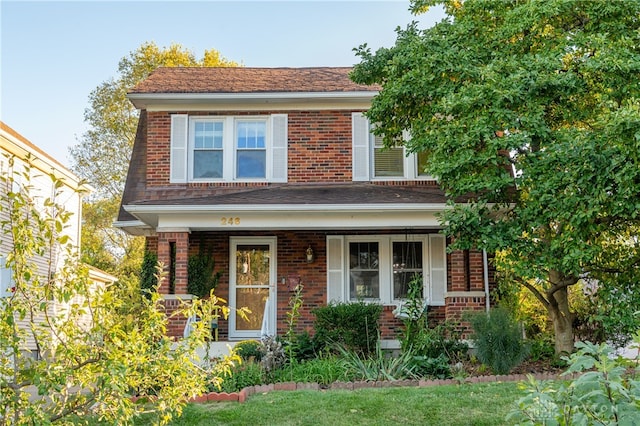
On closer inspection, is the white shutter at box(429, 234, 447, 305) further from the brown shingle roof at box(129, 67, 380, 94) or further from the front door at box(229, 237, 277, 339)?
the brown shingle roof at box(129, 67, 380, 94)

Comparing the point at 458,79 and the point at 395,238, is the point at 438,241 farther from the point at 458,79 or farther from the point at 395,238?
the point at 458,79

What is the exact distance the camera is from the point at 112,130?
28891 mm

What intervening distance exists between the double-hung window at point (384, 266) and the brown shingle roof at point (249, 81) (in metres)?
3.26

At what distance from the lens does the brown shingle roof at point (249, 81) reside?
13805mm

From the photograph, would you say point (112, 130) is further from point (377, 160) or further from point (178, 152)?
point (377, 160)

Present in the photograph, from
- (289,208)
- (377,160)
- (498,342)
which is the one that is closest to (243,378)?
(498,342)

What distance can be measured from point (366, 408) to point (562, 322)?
15.6 feet

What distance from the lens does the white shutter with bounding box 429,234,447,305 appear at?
13375mm

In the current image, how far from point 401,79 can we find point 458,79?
904mm

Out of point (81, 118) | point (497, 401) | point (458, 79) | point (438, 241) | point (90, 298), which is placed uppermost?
point (81, 118)

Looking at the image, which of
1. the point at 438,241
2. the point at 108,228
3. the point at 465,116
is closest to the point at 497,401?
the point at 465,116

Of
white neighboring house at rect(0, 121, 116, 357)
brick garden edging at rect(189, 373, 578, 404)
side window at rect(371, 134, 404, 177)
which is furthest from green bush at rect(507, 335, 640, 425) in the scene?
side window at rect(371, 134, 404, 177)

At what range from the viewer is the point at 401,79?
10.7 metres

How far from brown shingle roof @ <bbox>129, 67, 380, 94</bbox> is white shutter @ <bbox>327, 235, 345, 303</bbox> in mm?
3145
